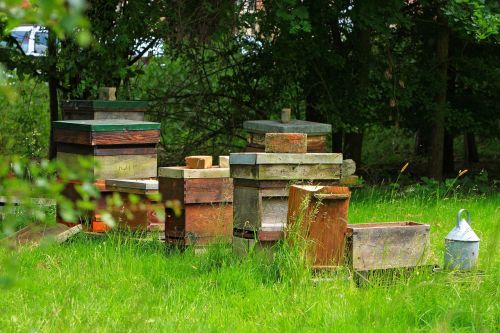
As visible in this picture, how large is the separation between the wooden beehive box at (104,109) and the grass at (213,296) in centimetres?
184

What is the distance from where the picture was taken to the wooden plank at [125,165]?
23.5 feet

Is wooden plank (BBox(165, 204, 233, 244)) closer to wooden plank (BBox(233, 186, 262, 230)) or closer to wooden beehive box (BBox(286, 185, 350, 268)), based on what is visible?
wooden plank (BBox(233, 186, 262, 230))

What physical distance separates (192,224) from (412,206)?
2.99m

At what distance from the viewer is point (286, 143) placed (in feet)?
19.7

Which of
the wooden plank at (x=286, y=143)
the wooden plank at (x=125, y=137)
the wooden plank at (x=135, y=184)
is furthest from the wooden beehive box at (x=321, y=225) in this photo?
the wooden plank at (x=125, y=137)

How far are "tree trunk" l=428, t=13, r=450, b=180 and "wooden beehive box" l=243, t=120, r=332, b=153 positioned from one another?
143 inches

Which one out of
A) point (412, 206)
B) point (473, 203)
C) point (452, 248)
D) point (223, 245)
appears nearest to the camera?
point (452, 248)

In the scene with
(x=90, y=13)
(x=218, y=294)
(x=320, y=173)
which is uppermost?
(x=90, y=13)

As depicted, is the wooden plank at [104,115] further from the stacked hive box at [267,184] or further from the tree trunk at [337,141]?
the tree trunk at [337,141]

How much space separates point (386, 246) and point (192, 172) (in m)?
1.68

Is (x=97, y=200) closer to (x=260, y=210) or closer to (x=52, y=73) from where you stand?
(x=260, y=210)

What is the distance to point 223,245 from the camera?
607 centimetres

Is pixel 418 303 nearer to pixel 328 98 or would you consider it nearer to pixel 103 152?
pixel 103 152

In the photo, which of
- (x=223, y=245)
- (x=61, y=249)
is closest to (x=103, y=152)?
(x=61, y=249)
